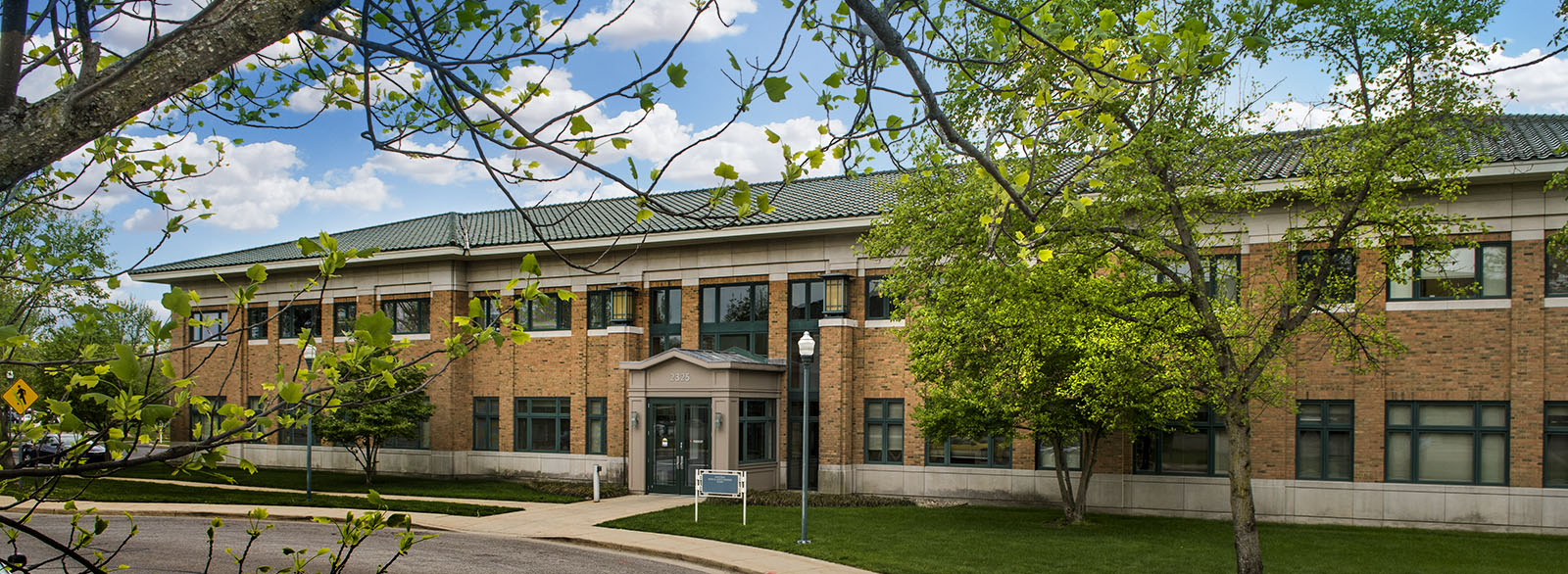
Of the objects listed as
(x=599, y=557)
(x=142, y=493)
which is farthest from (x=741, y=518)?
(x=142, y=493)

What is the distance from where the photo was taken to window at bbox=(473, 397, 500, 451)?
3388cm

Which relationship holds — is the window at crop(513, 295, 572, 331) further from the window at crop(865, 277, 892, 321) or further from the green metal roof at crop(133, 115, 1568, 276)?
the window at crop(865, 277, 892, 321)

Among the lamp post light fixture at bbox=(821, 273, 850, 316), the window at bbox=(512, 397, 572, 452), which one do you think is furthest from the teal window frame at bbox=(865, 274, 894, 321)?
the window at bbox=(512, 397, 572, 452)

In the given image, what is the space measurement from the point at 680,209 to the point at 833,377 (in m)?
7.08

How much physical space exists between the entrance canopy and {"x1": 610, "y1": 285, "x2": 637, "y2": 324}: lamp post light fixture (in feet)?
6.57

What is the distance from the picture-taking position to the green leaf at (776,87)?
4270mm

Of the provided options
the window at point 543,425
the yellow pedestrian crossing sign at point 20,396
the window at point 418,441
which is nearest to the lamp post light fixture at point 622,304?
the window at point 543,425

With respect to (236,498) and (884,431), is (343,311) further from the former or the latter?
(884,431)

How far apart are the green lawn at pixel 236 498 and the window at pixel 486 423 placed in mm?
7042

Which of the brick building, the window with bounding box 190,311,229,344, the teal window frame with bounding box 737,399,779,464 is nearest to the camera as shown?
the window with bounding box 190,311,229,344

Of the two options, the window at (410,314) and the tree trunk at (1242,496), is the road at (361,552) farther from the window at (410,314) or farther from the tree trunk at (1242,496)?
the window at (410,314)

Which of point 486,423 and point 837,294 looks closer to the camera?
point 837,294

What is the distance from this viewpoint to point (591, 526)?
2223 cm

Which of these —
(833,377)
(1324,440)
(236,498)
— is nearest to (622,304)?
(833,377)
